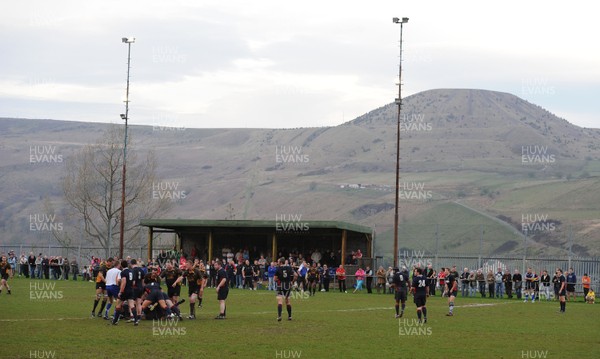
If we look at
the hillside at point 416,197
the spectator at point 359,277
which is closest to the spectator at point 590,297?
the spectator at point 359,277

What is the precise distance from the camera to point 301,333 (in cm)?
2472

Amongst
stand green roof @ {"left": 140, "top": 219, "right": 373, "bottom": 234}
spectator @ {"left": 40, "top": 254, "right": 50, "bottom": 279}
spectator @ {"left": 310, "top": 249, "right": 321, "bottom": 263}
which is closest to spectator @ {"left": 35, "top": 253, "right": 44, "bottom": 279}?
spectator @ {"left": 40, "top": 254, "right": 50, "bottom": 279}

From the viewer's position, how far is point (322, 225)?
169 ft

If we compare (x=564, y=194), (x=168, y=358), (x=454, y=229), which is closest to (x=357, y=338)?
(x=168, y=358)

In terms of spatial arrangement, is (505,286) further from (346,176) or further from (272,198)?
(346,176)

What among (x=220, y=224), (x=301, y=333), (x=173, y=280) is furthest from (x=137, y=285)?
(x=220, y=224)

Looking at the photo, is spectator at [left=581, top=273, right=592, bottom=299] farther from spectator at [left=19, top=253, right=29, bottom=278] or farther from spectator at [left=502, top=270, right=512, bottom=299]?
spectator at [left=19, top=253, right=29, bottom=278]

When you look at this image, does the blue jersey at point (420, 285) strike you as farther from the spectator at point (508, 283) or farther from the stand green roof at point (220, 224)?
the stand green roof at point (220, 224)

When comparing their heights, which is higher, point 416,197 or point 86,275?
point 416,197

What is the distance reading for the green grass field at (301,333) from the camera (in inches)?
808

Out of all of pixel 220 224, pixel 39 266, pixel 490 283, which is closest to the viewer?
pixel 490 283

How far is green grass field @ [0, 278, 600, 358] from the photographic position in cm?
2052

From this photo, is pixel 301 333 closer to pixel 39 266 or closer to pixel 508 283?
pixel 508 283

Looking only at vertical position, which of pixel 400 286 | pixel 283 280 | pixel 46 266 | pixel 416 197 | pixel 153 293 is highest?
pixel 416 197
